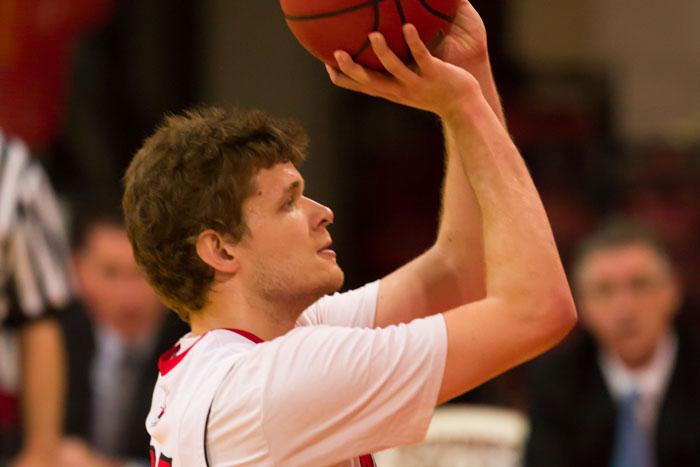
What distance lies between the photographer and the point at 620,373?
6137mm

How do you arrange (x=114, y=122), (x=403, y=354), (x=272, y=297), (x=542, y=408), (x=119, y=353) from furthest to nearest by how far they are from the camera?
(x=114, y=122) < (x=119, y=353) < (x=542, y=408) < (x=272, y=297) < (x=403, y=354)

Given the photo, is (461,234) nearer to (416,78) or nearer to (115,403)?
(416,78)

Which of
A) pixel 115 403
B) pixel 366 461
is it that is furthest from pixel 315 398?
pixel 115 403

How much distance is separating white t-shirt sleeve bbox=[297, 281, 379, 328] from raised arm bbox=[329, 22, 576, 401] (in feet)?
1.74

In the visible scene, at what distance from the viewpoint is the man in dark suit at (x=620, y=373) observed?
596 centimetres

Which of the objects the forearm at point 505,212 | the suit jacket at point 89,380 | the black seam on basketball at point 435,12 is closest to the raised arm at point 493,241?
the forearm at point 505,212

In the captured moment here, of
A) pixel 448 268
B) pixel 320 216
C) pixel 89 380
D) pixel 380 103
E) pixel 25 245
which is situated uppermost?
pixel 320 216

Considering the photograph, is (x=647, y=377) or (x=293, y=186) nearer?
(x=293, y=186)

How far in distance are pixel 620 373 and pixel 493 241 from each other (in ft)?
11.4

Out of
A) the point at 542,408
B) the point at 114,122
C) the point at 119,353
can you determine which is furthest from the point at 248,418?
the point at 114,122

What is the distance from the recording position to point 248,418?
2848 millimetres

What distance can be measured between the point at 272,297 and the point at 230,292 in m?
0.10

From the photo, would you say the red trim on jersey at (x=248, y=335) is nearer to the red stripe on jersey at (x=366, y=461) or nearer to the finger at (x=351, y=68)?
the red stripe on jersey at (x=366, y=461)

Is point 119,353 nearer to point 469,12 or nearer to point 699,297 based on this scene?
point 699,297
